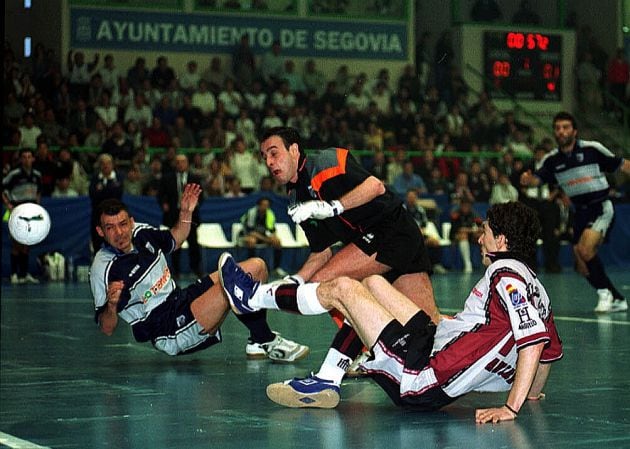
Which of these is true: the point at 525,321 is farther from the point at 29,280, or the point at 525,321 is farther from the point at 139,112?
the point at 139,112

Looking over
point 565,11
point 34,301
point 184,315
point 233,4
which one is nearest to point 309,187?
point 184,315

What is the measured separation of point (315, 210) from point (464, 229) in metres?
16.7

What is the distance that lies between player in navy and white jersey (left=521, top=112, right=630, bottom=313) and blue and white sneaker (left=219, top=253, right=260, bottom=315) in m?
7.18

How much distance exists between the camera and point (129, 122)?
2412cm

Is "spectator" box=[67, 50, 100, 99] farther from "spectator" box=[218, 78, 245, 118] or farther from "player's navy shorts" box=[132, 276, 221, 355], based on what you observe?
"player's navy shorts" box=[132, 276, 221, 355]

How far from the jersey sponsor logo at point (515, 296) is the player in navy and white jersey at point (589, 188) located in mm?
7687

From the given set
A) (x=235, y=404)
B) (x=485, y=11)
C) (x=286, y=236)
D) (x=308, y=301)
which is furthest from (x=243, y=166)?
(x=308, y=301)

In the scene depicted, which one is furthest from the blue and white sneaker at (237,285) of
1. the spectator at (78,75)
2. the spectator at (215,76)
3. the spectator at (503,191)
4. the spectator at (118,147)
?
the spectator at (215,76)

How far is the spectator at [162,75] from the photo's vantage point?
26.4 m

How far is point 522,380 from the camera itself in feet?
20.0

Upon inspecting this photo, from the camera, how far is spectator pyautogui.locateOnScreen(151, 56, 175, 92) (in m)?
26.4

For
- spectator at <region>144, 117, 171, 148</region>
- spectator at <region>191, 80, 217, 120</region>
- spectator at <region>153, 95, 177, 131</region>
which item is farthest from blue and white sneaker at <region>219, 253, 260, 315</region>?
spectator at <region>191, 80, 217, 120</region>

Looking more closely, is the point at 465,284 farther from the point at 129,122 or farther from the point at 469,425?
the point at 469,425

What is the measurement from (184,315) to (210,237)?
13690 mm
